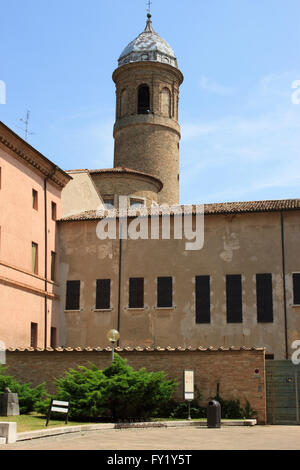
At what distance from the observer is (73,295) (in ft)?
105

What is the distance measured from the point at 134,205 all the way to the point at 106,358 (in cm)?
2046

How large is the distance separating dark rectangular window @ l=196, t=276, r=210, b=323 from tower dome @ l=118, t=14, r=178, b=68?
2478 centimetres

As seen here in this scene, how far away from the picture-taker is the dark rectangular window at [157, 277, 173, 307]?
30577 millimetres

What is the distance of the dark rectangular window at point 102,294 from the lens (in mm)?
31328

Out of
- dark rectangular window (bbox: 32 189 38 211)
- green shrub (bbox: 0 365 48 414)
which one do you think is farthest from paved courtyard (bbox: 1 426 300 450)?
dark rectangular window (bbox: 32 189 38 211)

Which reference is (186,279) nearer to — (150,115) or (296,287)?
(296,287)

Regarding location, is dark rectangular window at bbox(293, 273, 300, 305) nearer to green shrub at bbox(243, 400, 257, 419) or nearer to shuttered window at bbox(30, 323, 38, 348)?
green shrub at bbox(243, 400, 257, 419)

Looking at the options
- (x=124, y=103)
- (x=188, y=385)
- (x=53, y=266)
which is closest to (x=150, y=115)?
(x=124, y=103)

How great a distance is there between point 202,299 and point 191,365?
7305mm

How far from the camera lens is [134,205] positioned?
43.2 meters

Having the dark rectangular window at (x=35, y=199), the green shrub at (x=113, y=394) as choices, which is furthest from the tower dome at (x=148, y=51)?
the green shrub at (x=113, y=394)

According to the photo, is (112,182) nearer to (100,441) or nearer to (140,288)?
(140,288)
